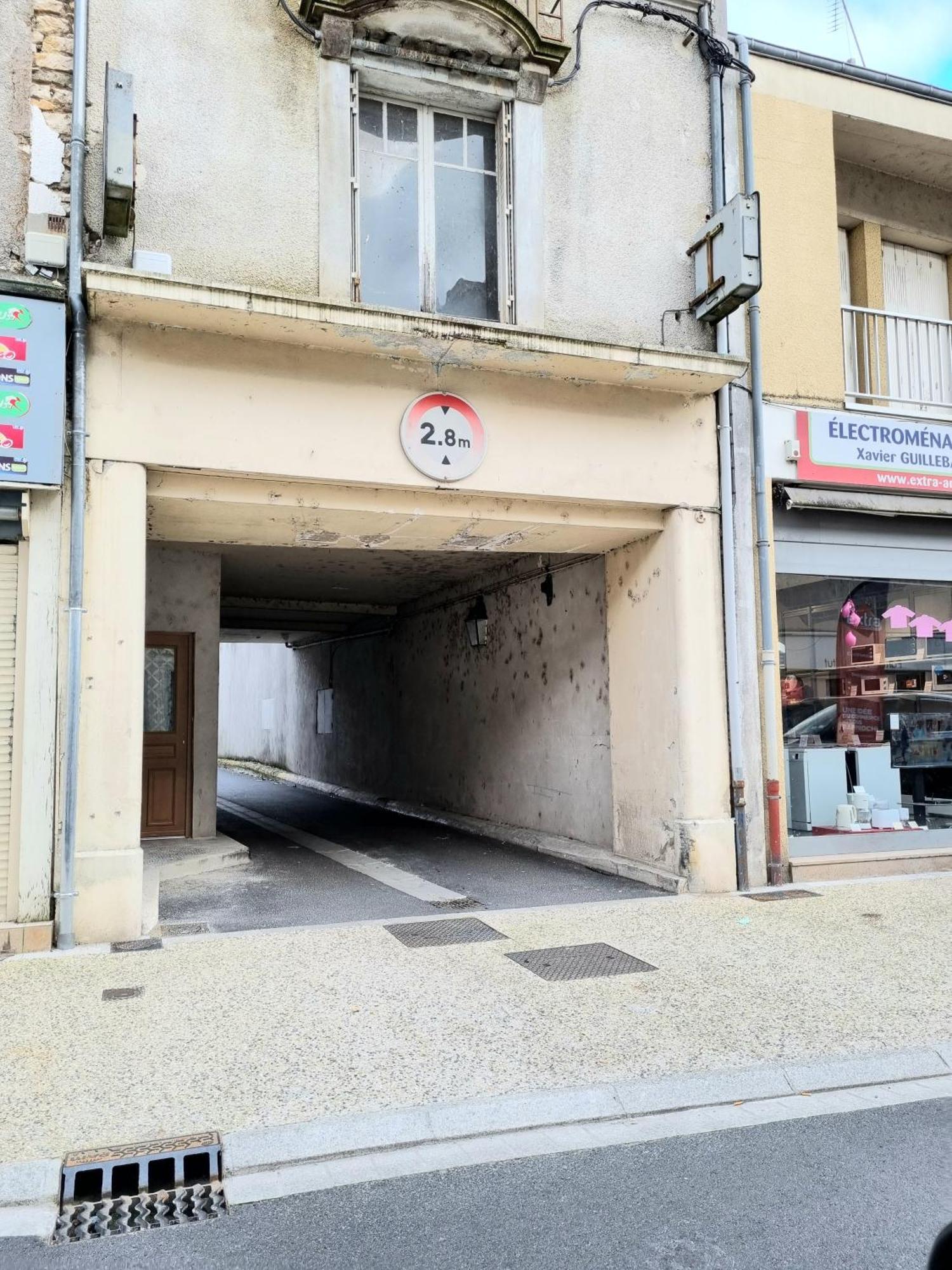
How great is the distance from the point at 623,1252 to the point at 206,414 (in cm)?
558

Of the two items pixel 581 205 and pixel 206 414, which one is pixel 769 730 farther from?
pixel 206 414

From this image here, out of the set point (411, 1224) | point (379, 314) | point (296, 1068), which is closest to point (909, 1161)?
point (411, 1224)

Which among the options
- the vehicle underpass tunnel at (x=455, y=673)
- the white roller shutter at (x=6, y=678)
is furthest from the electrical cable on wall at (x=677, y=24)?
the white roller shutter at (x=6, y=678)

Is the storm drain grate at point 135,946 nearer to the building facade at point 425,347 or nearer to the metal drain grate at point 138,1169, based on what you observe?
the building facade at point 425,347

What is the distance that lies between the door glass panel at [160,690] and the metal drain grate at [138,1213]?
316 inches

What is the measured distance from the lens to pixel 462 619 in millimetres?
13172

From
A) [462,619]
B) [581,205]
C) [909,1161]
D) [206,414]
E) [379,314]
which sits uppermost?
[581,205]

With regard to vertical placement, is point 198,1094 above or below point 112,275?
below

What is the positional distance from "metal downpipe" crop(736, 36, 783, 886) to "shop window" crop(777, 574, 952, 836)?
34 cm

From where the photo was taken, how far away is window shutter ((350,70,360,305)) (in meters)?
7.34

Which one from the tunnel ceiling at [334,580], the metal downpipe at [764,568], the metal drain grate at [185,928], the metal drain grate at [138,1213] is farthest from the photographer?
the tunnel ceiling at [334,580]

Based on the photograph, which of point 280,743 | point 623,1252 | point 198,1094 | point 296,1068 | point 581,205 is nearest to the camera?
point 623,1252

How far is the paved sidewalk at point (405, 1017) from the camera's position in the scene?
12.7 ft

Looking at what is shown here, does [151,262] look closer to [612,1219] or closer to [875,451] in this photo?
[612,1219]
